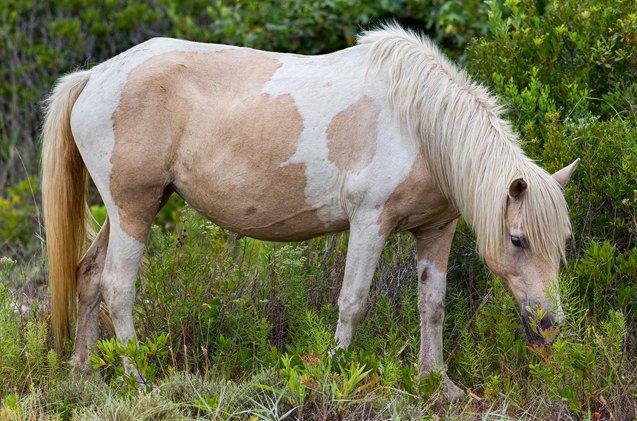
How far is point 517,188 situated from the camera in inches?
156

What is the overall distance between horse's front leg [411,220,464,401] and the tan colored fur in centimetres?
175

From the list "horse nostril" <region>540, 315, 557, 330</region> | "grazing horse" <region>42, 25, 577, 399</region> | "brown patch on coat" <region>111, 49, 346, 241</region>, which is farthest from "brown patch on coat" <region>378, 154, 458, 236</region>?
"horse nostril" <region>540, 315, 557, 330</region>

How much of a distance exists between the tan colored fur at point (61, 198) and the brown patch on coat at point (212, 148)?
40 cm

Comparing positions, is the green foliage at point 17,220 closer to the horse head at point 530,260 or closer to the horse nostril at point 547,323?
the horse head at point 530,260

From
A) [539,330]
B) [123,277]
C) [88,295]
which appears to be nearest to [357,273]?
[539,330]

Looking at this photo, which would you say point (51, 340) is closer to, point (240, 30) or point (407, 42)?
point (407, 42)

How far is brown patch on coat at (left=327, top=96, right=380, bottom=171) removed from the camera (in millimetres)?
4197

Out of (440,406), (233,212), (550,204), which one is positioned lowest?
(440,406)

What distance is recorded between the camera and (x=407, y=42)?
4398mm

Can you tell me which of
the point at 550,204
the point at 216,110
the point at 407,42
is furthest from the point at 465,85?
the point at 216,110

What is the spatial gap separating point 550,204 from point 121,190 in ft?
6.52

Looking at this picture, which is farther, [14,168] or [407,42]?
[14,168]

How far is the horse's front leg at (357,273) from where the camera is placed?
4.21 m

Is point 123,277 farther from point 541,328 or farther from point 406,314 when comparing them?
point 541,328
